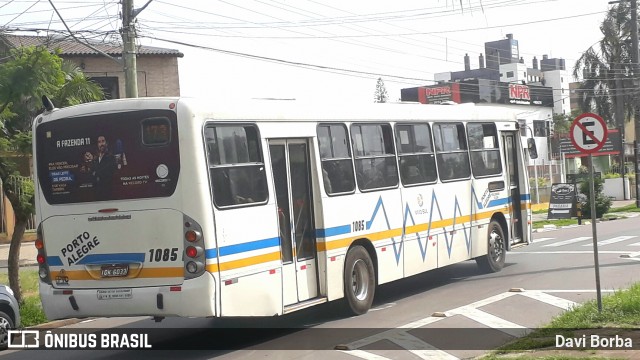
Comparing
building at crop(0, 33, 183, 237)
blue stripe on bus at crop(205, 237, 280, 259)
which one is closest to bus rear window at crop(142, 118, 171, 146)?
blue stripe on bus at crop(205, 237, 280, 259)

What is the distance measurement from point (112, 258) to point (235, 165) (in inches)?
74.1

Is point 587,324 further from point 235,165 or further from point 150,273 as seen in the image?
point 150,273

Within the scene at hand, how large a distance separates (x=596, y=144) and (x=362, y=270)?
3.93 meters

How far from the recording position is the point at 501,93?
96.8m

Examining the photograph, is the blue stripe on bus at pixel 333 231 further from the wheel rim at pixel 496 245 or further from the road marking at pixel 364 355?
the wheel rim at pixel 496 245

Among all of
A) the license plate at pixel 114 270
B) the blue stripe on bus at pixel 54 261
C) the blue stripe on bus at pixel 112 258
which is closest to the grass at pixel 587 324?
the blue stripe on bus at pixel 112 258

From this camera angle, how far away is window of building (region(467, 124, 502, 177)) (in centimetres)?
1747

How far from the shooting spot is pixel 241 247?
11062mm

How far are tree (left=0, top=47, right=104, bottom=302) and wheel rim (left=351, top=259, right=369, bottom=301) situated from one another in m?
5.97

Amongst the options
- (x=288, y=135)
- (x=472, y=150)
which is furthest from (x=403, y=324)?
(x=472, y=150)

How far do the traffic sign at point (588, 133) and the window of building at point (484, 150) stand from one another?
16.3 feet

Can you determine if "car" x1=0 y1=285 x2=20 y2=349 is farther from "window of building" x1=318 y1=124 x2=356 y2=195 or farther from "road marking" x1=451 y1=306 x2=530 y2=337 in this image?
"road marking" x1=451 y1=306 x2=530 y2=337

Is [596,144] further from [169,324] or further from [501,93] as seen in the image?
[501,93]

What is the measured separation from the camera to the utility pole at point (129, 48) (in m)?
17.4
